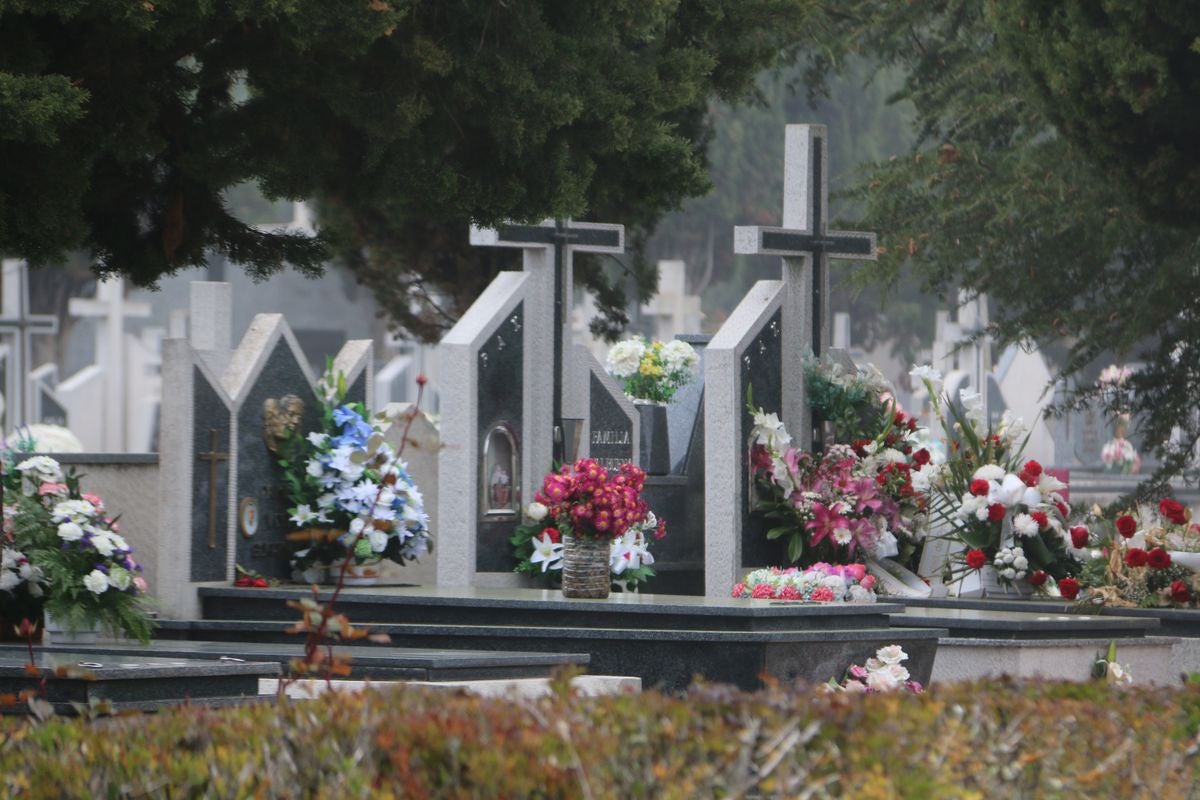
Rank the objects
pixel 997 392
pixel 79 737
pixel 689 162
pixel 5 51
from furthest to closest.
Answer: pixel 997 392, pixel 689 162, pixel 5 51, pixel 79 737

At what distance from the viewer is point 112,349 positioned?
117 ft

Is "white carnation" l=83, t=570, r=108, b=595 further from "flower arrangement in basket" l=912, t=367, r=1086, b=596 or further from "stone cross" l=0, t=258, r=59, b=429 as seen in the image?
"stone cross" l=0, t=258, r=59, b=429

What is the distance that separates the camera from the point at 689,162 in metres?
8.53

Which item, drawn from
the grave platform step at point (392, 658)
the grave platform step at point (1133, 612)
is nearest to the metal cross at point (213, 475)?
the grave platform step at point (392, 658)

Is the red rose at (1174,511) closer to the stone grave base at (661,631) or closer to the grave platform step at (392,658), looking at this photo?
the stone grave base at (661,631)

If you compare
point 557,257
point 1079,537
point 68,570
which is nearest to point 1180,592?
point 1079,537

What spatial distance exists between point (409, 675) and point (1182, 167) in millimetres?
6379

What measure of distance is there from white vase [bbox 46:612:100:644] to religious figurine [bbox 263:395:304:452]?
8.22ft

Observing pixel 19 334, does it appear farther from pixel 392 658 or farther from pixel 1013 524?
pixel 392 658

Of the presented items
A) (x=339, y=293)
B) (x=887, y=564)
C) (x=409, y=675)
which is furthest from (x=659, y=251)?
(x=409, y=675)

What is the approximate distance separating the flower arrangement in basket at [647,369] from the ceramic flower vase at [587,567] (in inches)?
188

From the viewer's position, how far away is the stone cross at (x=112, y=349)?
33469 mm

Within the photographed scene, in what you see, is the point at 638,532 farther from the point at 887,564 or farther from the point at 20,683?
the point at 20,683

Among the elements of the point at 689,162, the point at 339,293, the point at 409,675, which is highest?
the point at 339,293
